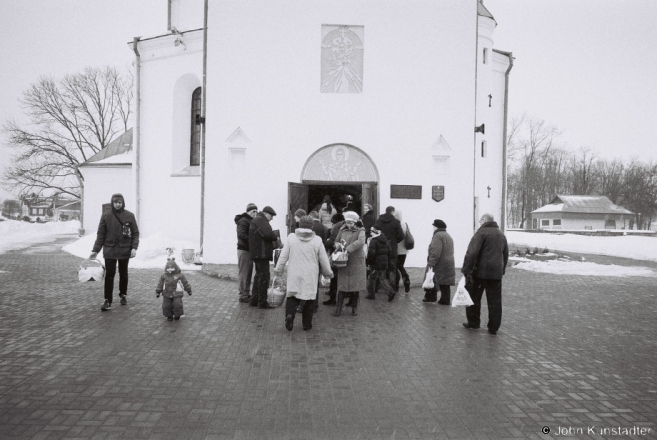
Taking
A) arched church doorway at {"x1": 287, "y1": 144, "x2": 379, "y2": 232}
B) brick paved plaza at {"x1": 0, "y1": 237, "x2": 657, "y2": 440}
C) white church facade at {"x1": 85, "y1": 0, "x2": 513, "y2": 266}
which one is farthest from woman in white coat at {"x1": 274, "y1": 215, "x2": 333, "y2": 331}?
arched church doorway at {"x1": 287, "y1": 144, "x2": 379, "y2": 232}

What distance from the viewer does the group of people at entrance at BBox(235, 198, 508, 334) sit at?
279 inches

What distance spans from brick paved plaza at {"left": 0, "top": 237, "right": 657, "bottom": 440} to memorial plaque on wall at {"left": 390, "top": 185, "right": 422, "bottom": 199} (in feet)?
20.1

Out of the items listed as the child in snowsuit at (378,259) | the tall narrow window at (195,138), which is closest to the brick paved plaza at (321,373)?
the child in snowsuit at (378,259)

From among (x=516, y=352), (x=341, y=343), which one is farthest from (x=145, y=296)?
(x=516, y=352)

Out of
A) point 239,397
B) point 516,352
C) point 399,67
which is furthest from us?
point 399,67

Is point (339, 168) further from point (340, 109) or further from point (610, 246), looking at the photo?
point (610, 246)

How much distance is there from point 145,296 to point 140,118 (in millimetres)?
12445

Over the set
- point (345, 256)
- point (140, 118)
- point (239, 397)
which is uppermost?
point (140, 118)

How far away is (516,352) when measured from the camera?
6.20 meters

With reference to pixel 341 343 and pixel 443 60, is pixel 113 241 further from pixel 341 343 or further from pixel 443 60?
pixel 443 60

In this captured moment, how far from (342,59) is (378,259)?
7.83 m

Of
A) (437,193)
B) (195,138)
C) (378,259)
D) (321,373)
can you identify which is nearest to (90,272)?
(378,259)

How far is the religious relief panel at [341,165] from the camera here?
14.8m

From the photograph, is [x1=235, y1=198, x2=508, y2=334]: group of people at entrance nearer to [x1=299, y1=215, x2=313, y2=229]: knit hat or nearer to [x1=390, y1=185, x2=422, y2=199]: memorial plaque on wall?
[x1=299, y1=215, x2=313, y2=229]: knit hat
